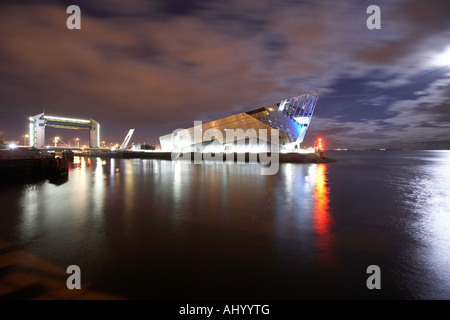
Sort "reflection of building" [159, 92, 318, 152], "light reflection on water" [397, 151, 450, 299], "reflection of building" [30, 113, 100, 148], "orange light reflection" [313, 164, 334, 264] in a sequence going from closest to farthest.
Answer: "light reflection on water" [397, 151, 450, 299], "orange light reflection" [313, 164, 334, 264], "reflection of building" [159, 92, 318, 152], "reflection of building" [30, 113, 100, 148]

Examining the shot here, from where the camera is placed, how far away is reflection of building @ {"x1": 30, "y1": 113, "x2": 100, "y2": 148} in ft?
275

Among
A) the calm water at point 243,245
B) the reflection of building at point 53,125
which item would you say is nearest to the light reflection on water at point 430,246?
the calm water at point 243,245

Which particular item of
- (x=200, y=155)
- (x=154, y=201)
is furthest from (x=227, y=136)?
(x=154, y=201)

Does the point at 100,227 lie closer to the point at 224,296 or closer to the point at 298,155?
the point at 224,296

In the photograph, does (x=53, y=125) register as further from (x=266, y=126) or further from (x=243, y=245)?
(x=243, y=245)

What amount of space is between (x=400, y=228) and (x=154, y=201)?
9286 millimetres

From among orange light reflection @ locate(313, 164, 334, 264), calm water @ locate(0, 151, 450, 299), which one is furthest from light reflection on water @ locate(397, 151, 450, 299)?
orange light reflection @ locate(313, 164, 334, 264)

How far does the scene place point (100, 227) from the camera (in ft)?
23.5

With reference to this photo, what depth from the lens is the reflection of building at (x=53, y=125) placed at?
8369 centimetres

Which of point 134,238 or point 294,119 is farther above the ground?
point 294,119

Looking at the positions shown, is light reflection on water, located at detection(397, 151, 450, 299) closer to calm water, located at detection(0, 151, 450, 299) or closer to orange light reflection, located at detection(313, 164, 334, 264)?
calm water, located at detection(0, 151, 450, 299)

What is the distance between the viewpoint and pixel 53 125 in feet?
289

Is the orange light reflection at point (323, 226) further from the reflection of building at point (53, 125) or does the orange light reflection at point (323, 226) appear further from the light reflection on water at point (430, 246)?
the reflection of building at point (53, 125)

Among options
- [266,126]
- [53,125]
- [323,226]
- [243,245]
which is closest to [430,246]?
[323,226]
